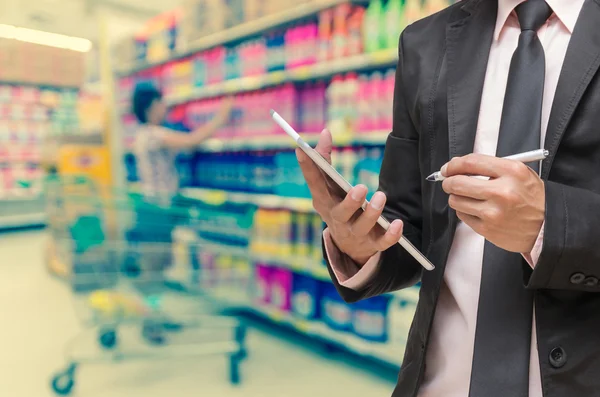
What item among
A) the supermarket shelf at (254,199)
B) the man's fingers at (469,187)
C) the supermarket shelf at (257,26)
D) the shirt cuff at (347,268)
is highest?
the supermarket shelf at (257,26)

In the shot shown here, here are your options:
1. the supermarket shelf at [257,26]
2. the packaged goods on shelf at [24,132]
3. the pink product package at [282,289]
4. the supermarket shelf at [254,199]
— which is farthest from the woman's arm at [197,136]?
the packaged goods on shelf at [24,132]

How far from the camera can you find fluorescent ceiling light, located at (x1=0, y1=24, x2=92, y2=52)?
8.09 meters

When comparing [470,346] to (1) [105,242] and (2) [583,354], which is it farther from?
(1) [105,242]

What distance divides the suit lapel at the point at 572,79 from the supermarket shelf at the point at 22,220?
8.78 metres

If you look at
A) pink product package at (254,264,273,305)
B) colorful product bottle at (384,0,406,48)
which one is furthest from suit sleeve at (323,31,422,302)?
pink product package at (254,264,273,305)

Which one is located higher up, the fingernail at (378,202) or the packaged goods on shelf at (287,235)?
the fingernail at (378,202)

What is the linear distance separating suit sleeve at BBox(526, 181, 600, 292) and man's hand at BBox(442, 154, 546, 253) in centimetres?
2

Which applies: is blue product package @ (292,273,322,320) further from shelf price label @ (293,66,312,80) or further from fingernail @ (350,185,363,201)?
fingernail @ (350,185,363,201)

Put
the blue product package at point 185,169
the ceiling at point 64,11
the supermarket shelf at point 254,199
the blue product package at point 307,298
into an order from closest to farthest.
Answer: the supermarket shelf at point 254,199, the blue product package at point 307,298, the blue product package at point 185,169, the ceiling at point 64,11

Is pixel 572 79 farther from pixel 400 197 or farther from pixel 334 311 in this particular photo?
pixel 334 311

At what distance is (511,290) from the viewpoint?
0.69m

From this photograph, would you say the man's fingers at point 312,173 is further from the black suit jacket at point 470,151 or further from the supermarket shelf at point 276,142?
the supermarket shelf at point 276,142

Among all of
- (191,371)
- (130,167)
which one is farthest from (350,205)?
(130,167)

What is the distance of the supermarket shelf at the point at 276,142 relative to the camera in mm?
2539
